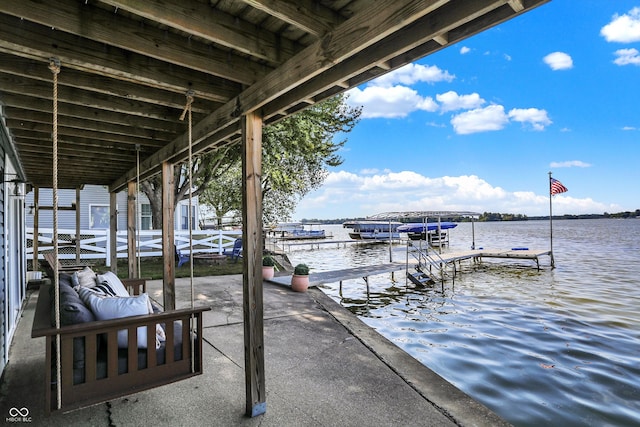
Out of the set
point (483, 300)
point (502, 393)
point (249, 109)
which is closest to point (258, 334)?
point (249, 109)

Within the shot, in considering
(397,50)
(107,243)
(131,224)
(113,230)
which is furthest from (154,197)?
(397,50)

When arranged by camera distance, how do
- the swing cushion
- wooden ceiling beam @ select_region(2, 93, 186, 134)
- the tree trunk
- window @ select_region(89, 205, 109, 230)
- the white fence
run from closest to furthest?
the swing cushion < wooden ceiling beam @ select_region(2, 93, 186, 134) < the white fence < the tree trunk < window @ select_region(89, 205, 109, 230)

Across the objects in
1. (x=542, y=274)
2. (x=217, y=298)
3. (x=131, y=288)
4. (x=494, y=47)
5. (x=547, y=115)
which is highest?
(x=547, y=115)

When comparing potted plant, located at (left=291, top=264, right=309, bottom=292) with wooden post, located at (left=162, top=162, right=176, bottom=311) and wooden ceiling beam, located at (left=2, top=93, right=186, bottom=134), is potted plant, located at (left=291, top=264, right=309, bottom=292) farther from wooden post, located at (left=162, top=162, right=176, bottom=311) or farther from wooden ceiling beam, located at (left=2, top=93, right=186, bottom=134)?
wooden ceiling beam, located at (left=2, top=93, right=186, bottom=134)

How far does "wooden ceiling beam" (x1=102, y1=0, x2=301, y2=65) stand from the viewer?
1.68 meters

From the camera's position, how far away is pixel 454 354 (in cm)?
532

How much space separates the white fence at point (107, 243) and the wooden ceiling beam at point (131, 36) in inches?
366

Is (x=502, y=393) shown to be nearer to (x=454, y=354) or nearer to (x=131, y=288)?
(x=454, y=354)

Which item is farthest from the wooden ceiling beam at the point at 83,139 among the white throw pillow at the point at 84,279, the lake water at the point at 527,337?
the lake water at the point at 527,337

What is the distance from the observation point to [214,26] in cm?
A: 193

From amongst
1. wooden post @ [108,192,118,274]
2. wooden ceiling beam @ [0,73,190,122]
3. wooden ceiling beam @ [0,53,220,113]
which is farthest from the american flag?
wooden post @ [108,192,118,274]

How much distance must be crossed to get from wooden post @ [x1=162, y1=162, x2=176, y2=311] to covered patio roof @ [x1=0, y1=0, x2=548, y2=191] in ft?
4.31

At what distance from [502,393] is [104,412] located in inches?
164

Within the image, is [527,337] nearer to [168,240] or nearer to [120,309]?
[168,240]
